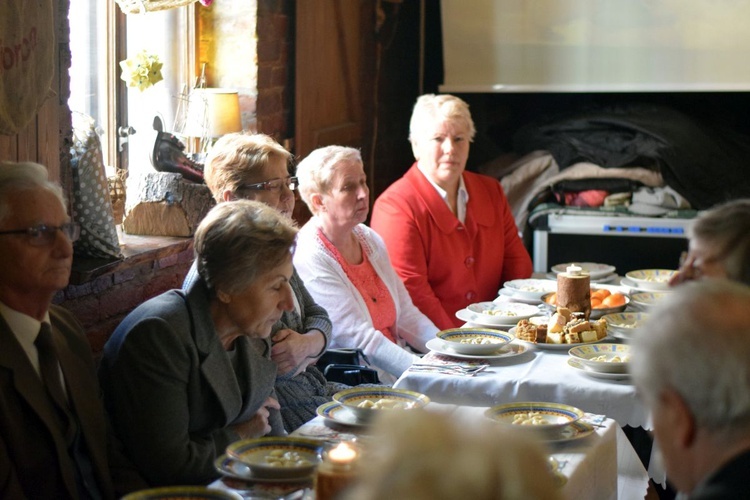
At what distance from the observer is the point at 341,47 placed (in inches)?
213

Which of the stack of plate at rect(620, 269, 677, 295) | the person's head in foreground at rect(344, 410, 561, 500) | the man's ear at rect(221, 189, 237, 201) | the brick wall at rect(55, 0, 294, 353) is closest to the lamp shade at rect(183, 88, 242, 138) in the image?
the brick wall at rect(55, 0, 294, 353)

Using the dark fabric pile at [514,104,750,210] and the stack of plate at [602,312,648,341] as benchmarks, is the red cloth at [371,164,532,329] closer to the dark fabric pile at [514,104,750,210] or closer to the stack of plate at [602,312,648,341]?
the stack of plate at [602,312,648,341]

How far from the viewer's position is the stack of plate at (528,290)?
12.1 feet

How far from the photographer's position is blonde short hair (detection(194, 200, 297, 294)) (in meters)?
2.36

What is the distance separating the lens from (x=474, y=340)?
9.88 ft

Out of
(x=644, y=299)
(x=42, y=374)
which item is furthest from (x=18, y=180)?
(x=644, y=299)

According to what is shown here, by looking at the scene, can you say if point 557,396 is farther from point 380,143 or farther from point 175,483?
point 380,143

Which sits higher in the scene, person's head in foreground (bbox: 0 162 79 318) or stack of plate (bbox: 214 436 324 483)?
person's head in foreground (bbox: 0 162 79 318)

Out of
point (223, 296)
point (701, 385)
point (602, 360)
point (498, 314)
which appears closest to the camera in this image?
point (701, 385)

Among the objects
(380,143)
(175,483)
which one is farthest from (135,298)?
(380,143)

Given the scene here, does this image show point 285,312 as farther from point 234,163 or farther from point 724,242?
point 724,242

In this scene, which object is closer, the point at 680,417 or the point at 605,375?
the point at 680,417

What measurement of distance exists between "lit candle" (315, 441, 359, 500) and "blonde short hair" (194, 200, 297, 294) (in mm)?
809

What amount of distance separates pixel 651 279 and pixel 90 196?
2.15 metres
